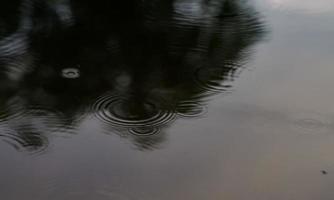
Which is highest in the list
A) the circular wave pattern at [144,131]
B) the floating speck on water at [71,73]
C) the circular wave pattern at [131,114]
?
the floating speck on water at [71,73]

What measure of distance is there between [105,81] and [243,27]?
773mm

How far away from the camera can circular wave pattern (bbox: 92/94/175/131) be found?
202 cm

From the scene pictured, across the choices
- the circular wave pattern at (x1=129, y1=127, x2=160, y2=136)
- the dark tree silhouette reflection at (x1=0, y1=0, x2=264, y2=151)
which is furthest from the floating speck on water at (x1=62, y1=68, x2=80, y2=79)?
the circular wave pattern at (x1=129, y1=127, x2=160, y2=136)

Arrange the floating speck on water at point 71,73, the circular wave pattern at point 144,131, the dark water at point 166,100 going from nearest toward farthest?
1. the dark water at point 166,100
2. the circular wave pattern at point 144,131
3. the floating speck on water at point 71,73

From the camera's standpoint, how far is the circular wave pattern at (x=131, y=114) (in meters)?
2.02

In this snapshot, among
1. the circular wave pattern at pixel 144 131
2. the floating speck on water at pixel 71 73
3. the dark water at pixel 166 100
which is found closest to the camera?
the dark water at pixel 166 100

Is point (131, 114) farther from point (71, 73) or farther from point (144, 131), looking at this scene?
point (71, 73)

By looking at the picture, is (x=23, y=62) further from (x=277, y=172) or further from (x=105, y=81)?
(x=277, y=172)

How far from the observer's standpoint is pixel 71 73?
226cm

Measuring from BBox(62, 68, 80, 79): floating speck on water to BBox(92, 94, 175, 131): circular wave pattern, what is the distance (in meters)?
0.19

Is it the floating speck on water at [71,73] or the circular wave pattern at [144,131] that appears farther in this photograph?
the floating speck on water at [71,73]

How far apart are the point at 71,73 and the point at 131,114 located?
363mm

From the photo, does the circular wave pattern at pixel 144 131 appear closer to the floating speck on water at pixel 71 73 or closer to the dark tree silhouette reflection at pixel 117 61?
the dark tree silhouette reflection at pixel 117 61

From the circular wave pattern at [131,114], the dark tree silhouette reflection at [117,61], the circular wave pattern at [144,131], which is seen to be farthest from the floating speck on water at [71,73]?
the circular wave pattern at [144,131]
